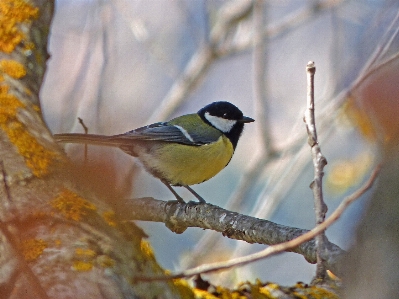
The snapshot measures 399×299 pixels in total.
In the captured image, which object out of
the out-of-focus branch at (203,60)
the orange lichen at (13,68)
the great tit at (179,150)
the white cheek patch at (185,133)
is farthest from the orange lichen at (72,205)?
the out-of-focus branch at (203,60)

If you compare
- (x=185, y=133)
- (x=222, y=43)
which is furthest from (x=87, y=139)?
(x=222, y=43)

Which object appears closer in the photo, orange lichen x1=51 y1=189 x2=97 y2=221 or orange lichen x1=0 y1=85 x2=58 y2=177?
orange lichen x1=51 y1=189 x2=97 y2=221

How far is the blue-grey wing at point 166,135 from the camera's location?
108 inches

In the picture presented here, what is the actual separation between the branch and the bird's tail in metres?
0.37

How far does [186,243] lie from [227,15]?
164 centimetres

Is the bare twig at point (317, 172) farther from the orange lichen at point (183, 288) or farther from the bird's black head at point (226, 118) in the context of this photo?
the bird's black head at point (226, 118)

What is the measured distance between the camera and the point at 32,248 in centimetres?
92

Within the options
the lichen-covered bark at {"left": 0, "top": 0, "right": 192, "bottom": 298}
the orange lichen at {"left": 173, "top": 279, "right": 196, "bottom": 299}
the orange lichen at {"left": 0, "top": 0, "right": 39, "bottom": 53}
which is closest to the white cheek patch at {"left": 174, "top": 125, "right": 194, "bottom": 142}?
the orange lichen at {"left": 0, "top": 0, "right": 39, "bottom": 53}

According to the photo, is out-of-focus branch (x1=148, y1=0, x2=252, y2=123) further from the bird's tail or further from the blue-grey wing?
the bird's tail

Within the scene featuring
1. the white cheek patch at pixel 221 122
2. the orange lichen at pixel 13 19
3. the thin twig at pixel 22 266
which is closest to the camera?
the thin twig at pixel 22 266

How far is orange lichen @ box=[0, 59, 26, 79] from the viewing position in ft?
5.17

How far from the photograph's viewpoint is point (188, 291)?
4.02 feet

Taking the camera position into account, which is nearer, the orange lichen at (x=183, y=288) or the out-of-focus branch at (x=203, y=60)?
the orange lichen at (x=183, y=288)

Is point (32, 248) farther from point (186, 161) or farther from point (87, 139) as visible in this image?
point (186, 161)
